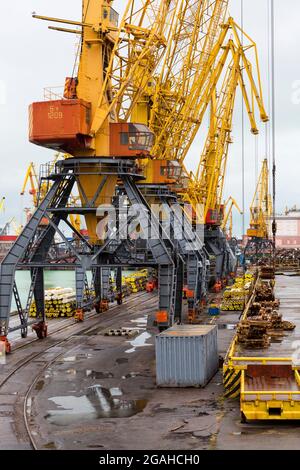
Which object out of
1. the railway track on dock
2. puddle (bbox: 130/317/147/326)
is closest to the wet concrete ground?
the railway track on dock

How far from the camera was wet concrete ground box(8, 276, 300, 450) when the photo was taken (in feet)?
71.3

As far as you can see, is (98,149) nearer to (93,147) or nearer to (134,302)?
(93,147)

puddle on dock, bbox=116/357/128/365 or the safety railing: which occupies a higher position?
the safety railing

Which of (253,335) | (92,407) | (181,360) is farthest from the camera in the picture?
(253,335)

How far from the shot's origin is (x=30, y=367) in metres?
35.9

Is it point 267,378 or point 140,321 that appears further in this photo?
point 140,321

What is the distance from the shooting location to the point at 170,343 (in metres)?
29.8

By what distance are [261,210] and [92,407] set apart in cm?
12257

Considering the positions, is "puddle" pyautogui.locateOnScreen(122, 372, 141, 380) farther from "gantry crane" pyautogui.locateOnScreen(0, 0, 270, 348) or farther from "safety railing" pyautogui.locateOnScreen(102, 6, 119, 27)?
"safety railing" pyautogui.locateOnScreen(102, 6, 119, 27)

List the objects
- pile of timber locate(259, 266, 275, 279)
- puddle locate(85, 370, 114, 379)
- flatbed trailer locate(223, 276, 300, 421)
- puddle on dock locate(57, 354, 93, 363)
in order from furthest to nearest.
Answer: pile of timber locate(259, 266, 275, 279) → puddle on dock locate(57, 354, 93, 363) → puddle locate(85, 370, 114, 379) → flatbed trailer locate(223, 276, 300, 421)

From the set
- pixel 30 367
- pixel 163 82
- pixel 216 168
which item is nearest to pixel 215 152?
pixel 216 168

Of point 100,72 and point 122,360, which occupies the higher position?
point 100,72

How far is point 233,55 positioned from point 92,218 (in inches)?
1797
